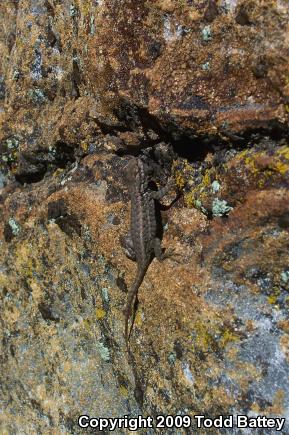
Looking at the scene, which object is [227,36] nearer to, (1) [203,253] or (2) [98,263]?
(1) [203,253]

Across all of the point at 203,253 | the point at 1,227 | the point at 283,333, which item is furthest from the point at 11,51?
the point at 283,333

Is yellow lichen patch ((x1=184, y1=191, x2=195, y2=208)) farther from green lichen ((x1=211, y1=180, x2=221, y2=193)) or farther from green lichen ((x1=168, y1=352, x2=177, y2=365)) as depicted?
green lichen ((x1=168, y1=352, x2=177, y2=365))

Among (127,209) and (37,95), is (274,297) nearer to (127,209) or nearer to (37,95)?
(127,209)

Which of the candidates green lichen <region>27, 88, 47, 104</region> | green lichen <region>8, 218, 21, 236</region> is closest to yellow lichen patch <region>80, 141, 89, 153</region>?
green lichen <region>27, 88, 47, 104</region>

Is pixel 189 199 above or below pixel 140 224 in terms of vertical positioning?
above

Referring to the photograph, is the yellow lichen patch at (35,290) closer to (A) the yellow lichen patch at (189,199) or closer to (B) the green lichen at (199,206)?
(A) the yellow lichen patch at (189,199)

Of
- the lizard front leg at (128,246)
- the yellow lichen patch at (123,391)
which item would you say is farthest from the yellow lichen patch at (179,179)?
the yellow lichen patch at (123,391)

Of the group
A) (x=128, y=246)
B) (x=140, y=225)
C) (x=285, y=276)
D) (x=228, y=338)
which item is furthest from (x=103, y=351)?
(x=285, y=276)
